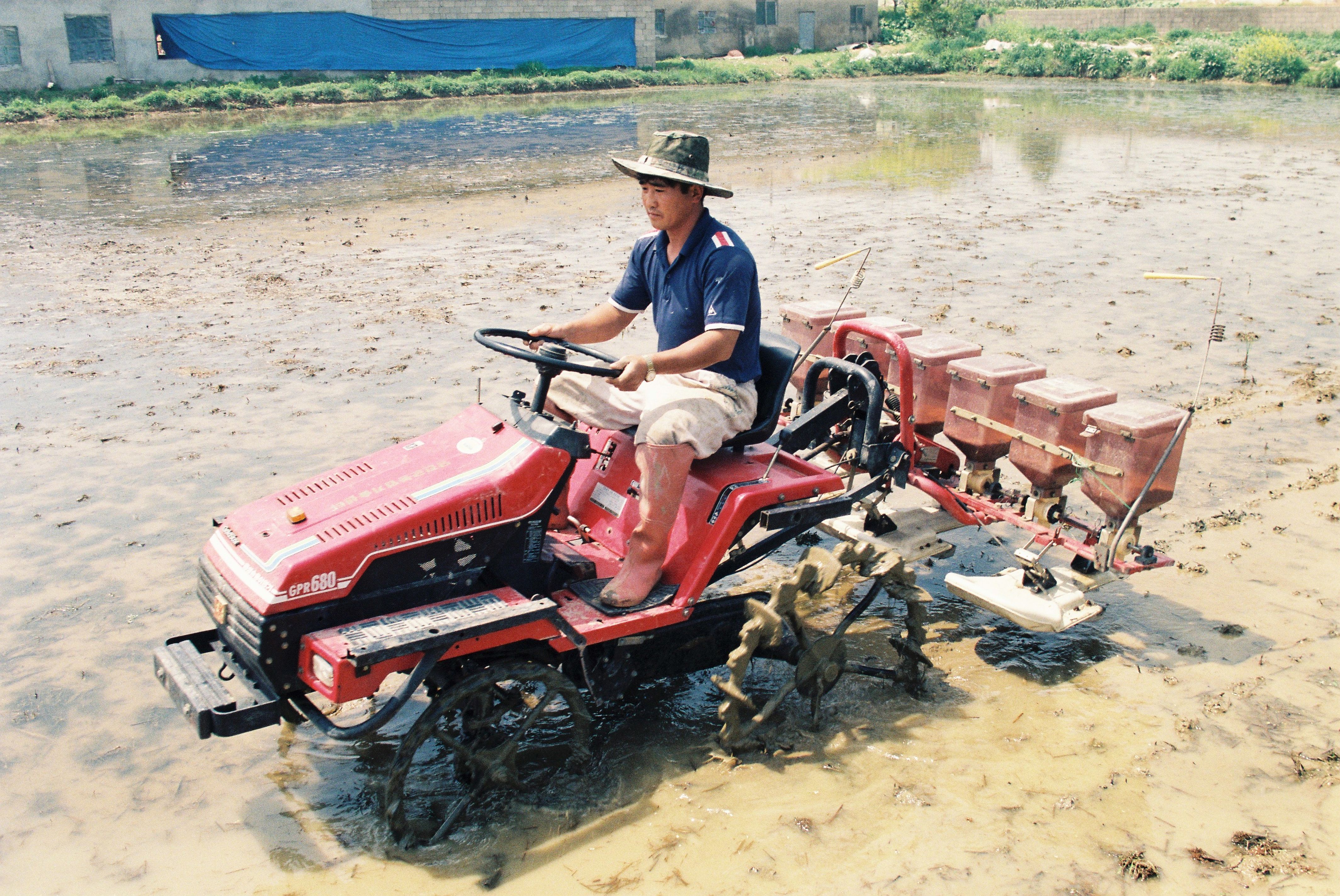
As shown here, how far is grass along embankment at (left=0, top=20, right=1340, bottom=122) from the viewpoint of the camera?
88.6 feet

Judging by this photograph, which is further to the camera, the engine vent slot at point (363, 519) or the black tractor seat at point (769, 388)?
the black tractor seat at point (769, 388)

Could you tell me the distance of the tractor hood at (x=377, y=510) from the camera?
3.49 meters

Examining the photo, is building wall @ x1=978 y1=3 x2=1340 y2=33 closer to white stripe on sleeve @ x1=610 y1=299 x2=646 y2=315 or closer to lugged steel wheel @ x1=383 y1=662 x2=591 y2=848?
white stripe on sleeve @ x1=610 y1=299 x2=646 y2=315

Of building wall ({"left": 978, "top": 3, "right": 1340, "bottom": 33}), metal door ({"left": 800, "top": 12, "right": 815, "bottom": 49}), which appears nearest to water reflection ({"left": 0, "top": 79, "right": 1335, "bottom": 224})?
building wall ({"left": 978, "top": 3, "right": 1340, "bottom": 33})

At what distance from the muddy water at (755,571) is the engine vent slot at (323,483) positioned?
72 centimetres

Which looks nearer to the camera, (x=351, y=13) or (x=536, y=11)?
(x=351, y=13)

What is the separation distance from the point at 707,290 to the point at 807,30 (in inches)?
1700

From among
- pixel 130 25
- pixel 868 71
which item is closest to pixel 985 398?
pixel 130 25

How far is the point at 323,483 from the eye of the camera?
3.96 m

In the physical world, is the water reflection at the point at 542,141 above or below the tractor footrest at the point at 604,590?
above

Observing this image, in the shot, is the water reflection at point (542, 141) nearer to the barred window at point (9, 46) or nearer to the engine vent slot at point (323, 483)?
the barred window at point (9, 46)

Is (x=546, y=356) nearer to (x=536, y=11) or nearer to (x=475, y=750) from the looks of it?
(x=475, y=750)

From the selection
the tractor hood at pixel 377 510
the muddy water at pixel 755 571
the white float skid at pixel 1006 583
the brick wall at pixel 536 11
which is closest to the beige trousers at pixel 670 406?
the tractor hood at pixel 377 510

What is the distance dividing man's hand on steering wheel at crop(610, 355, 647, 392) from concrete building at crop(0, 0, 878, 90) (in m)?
29.8
